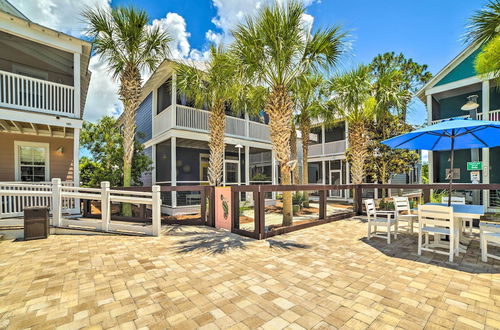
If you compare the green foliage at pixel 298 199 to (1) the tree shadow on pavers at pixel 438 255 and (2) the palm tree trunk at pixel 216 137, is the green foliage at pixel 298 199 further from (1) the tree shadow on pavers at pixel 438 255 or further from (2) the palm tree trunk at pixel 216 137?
(1) the tree shadow on pavers at pixel 438 255

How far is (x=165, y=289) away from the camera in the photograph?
3.03m

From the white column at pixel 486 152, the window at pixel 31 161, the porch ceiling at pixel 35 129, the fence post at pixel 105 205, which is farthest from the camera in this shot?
the white column at pixel 486 152

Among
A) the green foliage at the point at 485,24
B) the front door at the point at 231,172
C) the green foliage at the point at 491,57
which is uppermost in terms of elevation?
the green foliage at the point at 485,24

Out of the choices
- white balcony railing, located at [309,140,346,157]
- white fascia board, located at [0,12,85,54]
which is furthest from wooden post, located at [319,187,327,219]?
white balcony railing, located at [309,140,346,157]

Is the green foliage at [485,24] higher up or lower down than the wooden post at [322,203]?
higher up

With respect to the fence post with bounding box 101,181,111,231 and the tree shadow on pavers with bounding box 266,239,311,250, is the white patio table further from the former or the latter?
the fence post with bounding box 101,181,111,231

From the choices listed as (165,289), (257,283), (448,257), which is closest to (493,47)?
(448,257)

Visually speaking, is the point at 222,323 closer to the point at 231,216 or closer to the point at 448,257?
the point at 231,216

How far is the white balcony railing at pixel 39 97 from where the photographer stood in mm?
7223

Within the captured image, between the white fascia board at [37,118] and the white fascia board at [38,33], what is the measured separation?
8.18ft

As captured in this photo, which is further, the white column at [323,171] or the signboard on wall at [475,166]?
the white column at [323,171]

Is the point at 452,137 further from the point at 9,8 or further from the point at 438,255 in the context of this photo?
the point at 9,8

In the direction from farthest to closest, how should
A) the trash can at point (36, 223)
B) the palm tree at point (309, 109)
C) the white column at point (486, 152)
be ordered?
1. the palm tree at point (309, 109)
2. the white column at point (486, 152)
3. the trash can at point (36, 223)

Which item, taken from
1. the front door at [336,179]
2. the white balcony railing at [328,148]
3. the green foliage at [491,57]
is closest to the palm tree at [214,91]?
the green foliage at [491,57]
